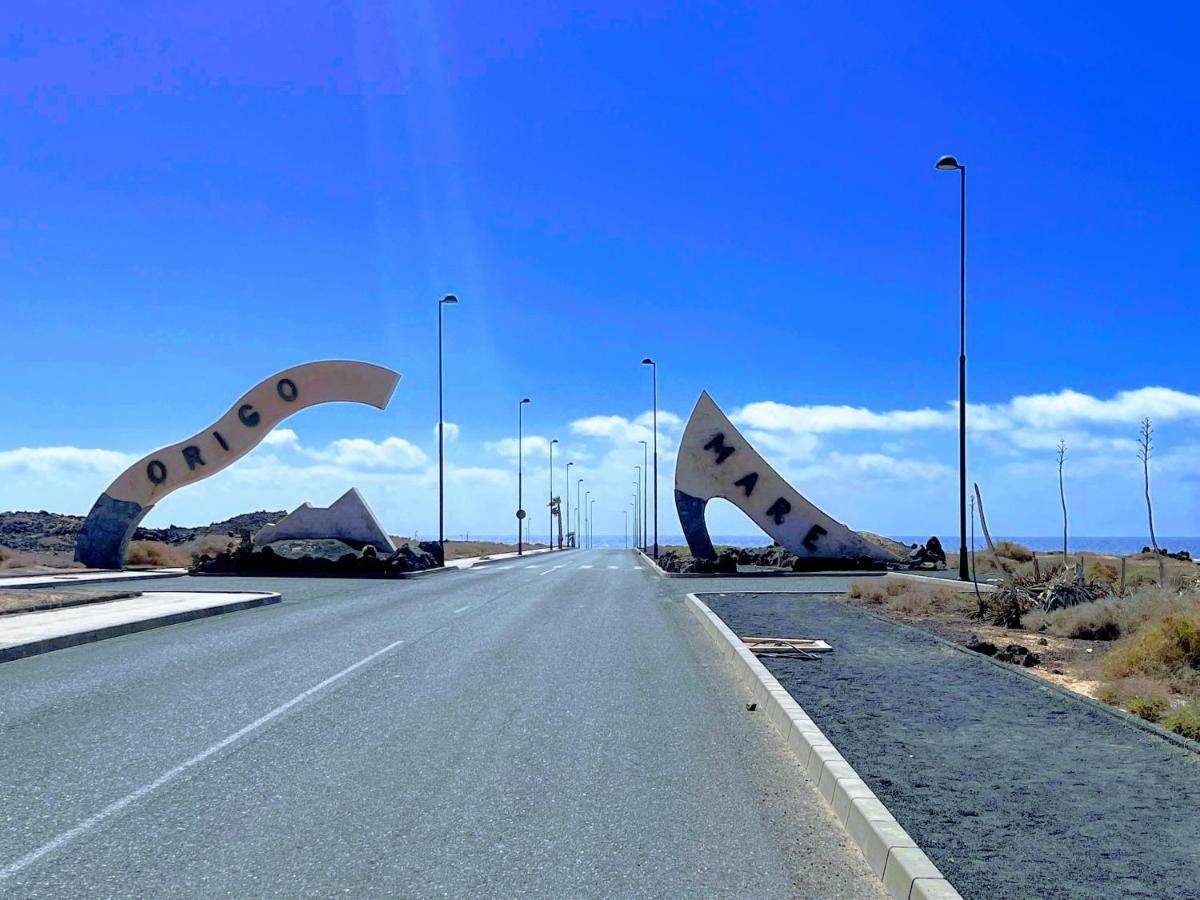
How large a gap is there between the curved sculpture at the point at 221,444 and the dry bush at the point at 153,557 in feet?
18.1

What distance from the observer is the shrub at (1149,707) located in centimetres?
958

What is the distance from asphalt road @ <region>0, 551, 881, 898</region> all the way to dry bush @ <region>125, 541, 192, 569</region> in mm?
36515

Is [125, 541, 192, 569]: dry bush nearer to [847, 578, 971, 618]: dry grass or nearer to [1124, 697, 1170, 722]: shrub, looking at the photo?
[847, 578, 971, 618]: dry grass

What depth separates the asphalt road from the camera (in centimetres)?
546

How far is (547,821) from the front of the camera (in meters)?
6.39

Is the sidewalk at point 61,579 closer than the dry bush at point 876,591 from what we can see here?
No

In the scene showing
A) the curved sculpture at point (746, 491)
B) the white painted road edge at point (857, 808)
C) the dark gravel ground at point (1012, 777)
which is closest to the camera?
the white painted road edge at point (857, 808)

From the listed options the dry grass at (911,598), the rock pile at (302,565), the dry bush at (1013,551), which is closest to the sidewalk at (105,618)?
the rock pile at (302,565)

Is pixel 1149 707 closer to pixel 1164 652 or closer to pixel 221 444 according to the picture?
pixel 1164 652

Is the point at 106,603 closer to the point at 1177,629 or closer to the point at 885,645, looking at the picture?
the point at 885,645

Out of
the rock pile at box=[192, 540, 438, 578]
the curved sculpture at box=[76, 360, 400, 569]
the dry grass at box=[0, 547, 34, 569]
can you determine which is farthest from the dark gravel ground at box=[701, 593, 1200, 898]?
the dry grass at box=[0, 547, 34, 569]

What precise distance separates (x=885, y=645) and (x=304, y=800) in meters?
10.3

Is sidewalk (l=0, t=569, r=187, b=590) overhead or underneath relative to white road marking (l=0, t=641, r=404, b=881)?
overhead

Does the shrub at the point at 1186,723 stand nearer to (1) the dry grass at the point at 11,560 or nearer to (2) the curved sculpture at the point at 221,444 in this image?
(2) the curved sculpture at the point at 221,444
